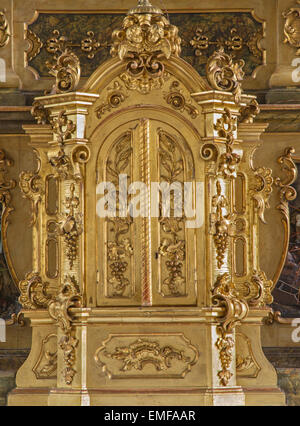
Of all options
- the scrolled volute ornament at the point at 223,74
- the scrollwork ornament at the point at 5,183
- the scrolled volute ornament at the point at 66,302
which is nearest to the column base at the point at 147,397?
the scrolled volute ornament at the point at 66,302

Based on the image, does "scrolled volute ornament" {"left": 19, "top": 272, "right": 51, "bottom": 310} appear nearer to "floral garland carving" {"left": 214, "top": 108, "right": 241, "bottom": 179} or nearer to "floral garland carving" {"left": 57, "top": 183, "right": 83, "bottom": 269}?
"floral garland carving" {"left": 57, "top": 183, "right": 83, "bottom": 269}

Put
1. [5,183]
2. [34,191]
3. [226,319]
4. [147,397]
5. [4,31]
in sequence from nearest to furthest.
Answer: [147,397], [226,319], [34,191], [5,183], [4,31]

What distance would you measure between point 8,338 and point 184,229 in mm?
2122

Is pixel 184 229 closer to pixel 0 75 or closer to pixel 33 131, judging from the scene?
pixel 33 131

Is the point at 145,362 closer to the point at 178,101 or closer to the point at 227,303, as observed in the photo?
the point at 227,303

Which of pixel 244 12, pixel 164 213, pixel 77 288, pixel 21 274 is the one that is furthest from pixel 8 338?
pixel 244 12

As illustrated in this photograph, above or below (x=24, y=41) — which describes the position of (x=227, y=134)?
below

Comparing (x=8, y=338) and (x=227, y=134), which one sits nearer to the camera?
(x=227, y=134)

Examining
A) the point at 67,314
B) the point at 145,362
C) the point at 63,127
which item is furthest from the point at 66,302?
the point at 63,127

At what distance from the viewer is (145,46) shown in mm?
9039

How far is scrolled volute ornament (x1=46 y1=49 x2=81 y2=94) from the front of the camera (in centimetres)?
913

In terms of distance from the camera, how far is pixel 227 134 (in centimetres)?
908

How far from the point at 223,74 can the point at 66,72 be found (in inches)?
51.1

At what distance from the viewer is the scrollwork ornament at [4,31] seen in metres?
10.2
